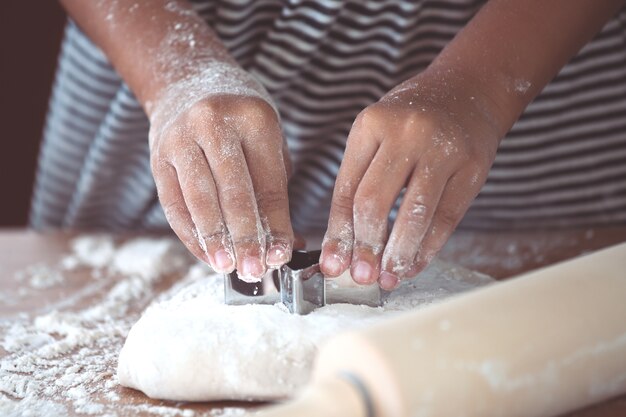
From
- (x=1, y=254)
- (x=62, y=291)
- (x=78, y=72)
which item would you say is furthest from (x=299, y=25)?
(x=1, y=254)

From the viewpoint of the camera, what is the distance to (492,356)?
2.20ft

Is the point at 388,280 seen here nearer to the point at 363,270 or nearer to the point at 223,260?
the point at 363,270

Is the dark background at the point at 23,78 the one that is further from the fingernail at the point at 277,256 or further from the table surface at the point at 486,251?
the fingernail at the point at 277,256

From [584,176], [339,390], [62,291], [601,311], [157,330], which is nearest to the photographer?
[339,390]

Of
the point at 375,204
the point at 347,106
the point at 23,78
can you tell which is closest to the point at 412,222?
the point at 375,204

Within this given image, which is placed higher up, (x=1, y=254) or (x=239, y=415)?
(x=239, y=415)

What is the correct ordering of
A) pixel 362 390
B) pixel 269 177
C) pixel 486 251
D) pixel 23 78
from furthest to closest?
pixel 23 78
pixel 486 251
pixel 269 177
pixel 362 390

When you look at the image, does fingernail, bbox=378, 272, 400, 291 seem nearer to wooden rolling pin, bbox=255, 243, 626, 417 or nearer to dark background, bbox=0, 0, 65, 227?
wooden rolling pin, bbox=255, 243, 626, 417

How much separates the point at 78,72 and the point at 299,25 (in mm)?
444

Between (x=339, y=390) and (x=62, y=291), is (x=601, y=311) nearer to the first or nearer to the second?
(x=339, y=390)

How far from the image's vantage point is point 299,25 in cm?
128

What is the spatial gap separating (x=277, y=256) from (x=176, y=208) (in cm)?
14

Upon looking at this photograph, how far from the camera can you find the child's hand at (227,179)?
2.89 ft

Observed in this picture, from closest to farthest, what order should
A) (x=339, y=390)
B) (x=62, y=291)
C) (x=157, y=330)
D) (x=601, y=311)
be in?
(x=339, y=390)
(x=601, y=311)
(x=157, y=330)
(x=62, y=291)
